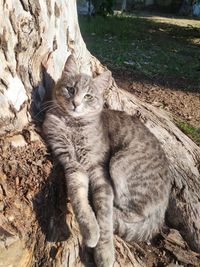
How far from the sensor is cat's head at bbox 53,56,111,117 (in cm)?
360

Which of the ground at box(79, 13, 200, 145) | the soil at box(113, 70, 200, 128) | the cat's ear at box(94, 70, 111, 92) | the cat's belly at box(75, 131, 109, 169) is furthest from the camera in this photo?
the ground at box(79, 13, 200, 145)

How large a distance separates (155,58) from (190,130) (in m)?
4.08

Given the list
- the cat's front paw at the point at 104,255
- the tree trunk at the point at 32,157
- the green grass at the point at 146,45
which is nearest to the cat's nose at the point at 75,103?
the tree trunk at the point at 32,157

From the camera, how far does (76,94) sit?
11.9ft

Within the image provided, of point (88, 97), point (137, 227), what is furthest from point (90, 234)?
point (88, 97)

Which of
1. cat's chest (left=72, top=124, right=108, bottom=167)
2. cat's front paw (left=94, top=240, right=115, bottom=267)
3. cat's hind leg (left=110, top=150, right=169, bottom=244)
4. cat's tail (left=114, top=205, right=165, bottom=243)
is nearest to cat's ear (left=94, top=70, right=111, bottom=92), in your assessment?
cat's chest (left=72, top=124, right=108, bottom=167)

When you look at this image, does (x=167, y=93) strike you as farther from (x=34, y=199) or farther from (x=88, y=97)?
(x=34, y=199)

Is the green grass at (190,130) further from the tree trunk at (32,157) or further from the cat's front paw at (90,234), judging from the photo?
the cat's front paw at (90,234)

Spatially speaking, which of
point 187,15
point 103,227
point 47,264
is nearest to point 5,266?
point 47,264

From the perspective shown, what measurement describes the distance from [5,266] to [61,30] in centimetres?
201

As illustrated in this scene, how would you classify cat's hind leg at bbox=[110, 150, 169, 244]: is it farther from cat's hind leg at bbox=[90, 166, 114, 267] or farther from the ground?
the ground

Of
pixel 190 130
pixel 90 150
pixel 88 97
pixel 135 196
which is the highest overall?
pixel 88 97

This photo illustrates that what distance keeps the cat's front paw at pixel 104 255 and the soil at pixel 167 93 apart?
8.49 ft

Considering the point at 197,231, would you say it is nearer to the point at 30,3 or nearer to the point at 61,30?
the point at 61,30
